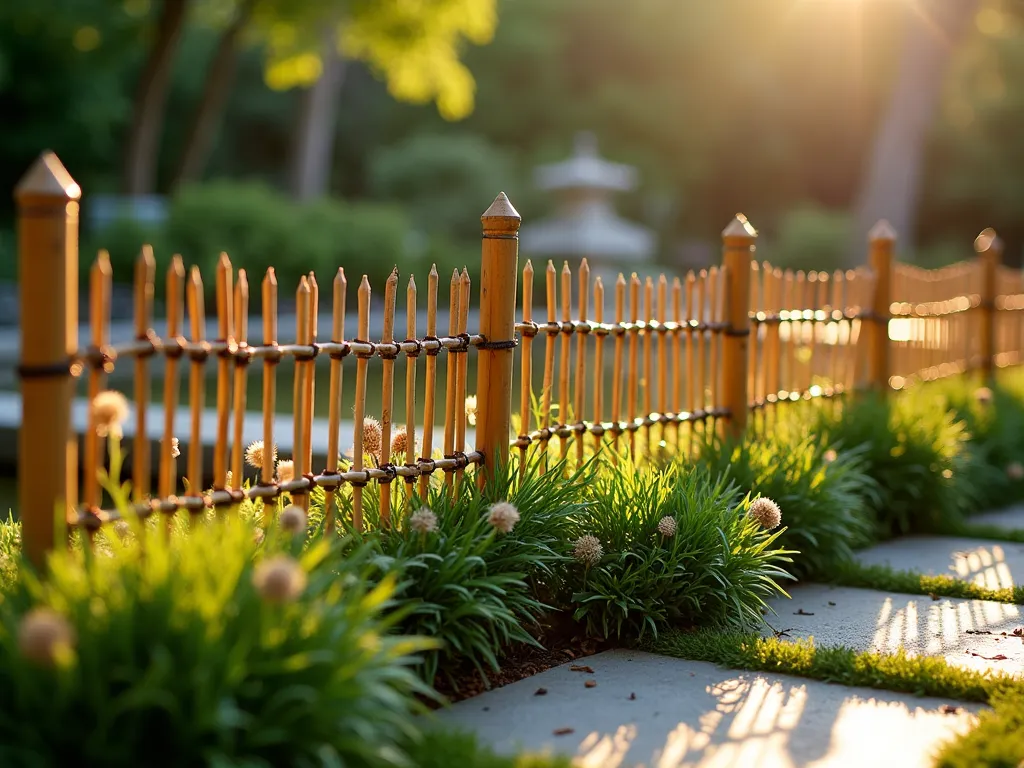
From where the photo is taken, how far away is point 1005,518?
696 cm

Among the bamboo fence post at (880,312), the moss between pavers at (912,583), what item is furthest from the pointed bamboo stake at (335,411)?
the bamboo fence post at (880,312)

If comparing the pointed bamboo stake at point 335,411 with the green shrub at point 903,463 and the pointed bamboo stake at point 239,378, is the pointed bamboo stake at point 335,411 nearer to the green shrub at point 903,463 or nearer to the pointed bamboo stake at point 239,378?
the pointed bamboo stake at point 239,378

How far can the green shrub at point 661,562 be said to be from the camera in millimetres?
4148

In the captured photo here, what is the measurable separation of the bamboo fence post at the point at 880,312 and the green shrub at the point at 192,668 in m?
5.54

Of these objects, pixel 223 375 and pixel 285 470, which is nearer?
pixel 223 375

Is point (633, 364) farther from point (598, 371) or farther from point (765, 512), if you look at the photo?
point (765, 512)

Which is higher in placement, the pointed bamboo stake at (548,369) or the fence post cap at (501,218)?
the fence post cap at (501,218)

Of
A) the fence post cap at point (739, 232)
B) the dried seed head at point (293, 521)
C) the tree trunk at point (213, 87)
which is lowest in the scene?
the dried seed head at point (293, 521)

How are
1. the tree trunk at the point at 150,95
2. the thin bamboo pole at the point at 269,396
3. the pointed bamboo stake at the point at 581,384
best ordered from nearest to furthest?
the thin bamboo pole at the point at 269,396 < the pointed bamboo stake at the point at 581,384 < the tree trunk at the point at 150,95

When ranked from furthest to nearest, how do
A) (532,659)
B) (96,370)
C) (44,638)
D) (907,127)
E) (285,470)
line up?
(907,127)
(532,659)
(285,470)
(96,370)
(44,638)

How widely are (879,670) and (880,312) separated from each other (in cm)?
434

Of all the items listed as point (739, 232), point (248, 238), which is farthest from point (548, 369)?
point (248, 238)

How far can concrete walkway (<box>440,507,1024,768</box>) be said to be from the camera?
10.3 feet

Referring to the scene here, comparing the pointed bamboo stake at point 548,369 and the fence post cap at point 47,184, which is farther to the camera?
the pointed bamboo stake at point 548,369
